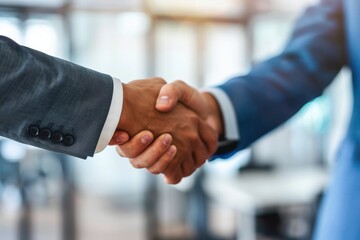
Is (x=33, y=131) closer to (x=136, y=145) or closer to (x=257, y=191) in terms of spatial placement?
(x=136, y=145)

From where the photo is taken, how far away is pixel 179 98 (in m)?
0.93

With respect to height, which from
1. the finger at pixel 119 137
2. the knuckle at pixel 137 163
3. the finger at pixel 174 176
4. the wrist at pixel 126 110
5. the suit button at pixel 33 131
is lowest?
the finger at pixel 174 176

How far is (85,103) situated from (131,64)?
3.44 m

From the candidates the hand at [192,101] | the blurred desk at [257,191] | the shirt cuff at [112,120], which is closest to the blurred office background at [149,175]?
the blurred desk at [257,191]

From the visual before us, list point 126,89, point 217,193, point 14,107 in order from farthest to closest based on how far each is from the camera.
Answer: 1. point 217,193
2. point 126,89
3. point 14,107

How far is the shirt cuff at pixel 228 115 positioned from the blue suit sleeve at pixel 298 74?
38 millimetres

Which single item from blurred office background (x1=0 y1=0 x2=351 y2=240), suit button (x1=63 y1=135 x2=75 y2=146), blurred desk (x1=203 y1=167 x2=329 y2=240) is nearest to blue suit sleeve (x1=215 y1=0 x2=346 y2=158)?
suit button (x1=63 y1=135 x2=75 y2=146)

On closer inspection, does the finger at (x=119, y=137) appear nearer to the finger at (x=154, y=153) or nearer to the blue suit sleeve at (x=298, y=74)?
the finger at (x=154, y=153)

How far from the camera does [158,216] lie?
4.28 meters

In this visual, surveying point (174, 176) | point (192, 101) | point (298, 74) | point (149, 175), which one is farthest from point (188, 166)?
point (149, 175)

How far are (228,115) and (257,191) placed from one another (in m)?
2.35

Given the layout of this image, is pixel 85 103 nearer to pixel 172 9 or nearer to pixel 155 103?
pixel 155 103

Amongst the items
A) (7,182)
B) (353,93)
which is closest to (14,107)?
(353,93)

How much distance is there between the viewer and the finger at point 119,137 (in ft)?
2.63
